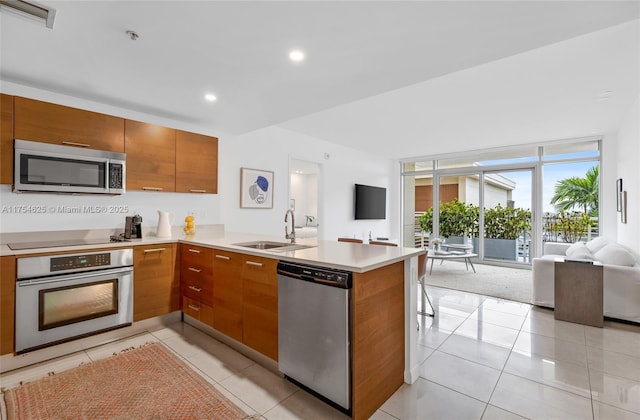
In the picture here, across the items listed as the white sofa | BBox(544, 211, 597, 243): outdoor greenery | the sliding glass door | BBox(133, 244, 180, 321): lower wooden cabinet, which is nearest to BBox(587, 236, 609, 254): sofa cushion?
the white sofa

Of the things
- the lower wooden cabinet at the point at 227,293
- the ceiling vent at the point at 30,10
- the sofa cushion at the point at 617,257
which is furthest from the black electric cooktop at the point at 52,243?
the sofa cushion at the point at 617,257

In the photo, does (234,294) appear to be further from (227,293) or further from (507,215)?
(507,215)

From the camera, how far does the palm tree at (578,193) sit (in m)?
5.43

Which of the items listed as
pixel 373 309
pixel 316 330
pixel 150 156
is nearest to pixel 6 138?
pixel 150 156

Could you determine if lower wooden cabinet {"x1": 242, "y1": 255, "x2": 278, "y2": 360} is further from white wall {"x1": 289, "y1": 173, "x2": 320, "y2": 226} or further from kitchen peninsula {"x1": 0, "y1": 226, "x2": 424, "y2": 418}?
white wall {"x1": 289, "y1": 173, "x2": 320, "y2": 226}

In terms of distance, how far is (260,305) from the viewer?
6.91ft

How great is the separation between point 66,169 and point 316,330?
252 cm

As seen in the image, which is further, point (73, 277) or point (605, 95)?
point (605, 95)

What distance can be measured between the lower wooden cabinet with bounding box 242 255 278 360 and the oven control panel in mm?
1251

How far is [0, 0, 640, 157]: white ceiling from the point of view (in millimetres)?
1588

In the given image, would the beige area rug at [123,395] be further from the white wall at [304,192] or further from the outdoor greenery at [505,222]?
the white wall at [304,192]

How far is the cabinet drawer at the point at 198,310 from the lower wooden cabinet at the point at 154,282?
13 centimetres

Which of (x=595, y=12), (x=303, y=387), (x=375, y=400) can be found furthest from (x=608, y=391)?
(x=595, y=12)

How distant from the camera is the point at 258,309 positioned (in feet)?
6.97
